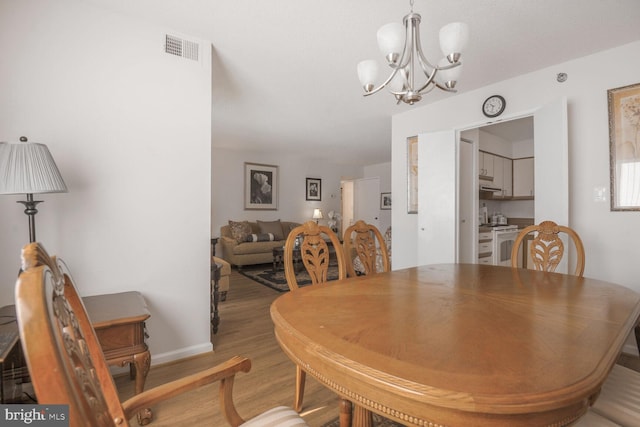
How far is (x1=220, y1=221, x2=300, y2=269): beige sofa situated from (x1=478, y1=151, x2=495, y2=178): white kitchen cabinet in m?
3.83

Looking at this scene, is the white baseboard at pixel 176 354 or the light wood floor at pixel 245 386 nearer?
the light wood floor at pixel 245 386

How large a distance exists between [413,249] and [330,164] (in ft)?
15.2

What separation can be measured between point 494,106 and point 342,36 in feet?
6.37

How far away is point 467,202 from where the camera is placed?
13.0 feet

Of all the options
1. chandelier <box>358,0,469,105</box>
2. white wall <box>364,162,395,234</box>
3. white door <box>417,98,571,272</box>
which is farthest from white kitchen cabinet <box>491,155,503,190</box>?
chandelier <box>358,0,469,105</box>

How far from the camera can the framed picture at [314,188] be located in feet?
25.1

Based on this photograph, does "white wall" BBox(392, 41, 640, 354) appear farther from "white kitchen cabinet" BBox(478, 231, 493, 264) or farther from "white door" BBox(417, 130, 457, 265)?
"white kitchen cabinet" BBox(478, 231, 493, 264)

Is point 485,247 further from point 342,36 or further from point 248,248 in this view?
point 248,248

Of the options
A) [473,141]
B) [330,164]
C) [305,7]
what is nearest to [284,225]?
[330,164]

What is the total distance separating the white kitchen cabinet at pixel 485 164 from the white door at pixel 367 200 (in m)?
3.61

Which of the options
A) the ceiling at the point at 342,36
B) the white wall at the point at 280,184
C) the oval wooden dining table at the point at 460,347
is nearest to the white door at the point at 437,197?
the ceiling at the point at 342,36

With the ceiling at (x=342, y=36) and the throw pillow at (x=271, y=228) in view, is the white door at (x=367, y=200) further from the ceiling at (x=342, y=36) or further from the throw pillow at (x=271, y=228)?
Result: the ceiling at (x=342, y=36)

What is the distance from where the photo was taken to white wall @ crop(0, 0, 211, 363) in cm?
177

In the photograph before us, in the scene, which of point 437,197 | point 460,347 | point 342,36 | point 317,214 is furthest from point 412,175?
point 317,214
